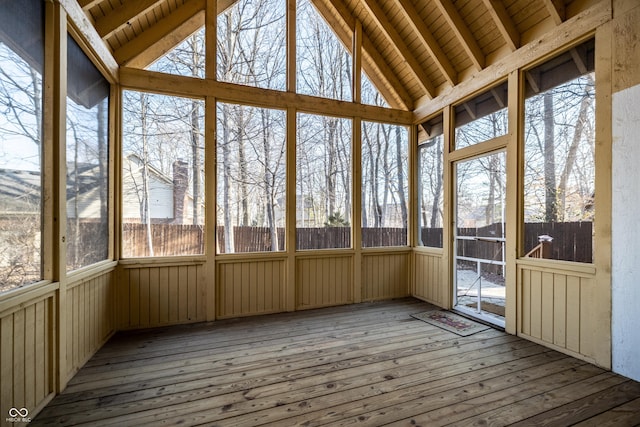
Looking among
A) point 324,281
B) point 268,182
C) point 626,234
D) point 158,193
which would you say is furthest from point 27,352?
point 626,234

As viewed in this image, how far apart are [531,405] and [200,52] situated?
15.4 feet

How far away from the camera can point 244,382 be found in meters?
2.27

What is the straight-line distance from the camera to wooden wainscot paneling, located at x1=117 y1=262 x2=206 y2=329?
334cm

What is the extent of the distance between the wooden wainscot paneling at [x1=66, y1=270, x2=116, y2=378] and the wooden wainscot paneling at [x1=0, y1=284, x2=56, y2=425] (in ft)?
0.87

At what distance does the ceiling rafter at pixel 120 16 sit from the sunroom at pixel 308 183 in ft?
0.06

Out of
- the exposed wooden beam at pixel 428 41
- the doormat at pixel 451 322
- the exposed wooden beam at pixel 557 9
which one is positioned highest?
the exposed wooden beam at pixel 428 41

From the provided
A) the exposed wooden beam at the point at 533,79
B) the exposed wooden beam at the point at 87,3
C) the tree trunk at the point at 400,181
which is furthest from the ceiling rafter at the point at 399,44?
the exposed wooden beam at the point at 87,3

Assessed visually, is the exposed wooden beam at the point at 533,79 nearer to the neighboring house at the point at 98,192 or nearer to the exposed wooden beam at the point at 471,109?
the exposed wooden beam at the point at 471,109

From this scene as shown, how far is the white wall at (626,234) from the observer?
89.7 inches

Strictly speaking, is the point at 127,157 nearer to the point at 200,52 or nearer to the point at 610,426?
the point at 200,52

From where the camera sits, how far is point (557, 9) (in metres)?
2.79

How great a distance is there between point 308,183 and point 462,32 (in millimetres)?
Answer: 2602

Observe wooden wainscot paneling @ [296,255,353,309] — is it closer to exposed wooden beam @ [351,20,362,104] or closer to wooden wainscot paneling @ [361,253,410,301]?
wooden wainscot paneling @ [361,253,410,301]

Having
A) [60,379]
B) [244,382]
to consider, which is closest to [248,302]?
[244,382]
